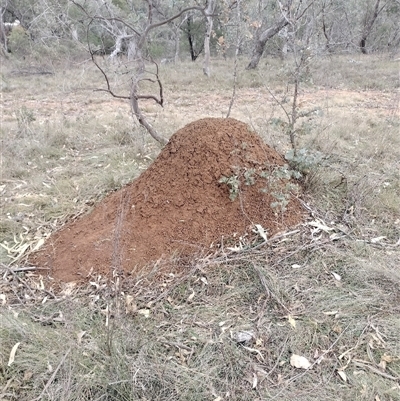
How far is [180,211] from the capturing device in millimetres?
2428

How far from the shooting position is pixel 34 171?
3.84 metres

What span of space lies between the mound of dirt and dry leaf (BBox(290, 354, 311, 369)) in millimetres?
857

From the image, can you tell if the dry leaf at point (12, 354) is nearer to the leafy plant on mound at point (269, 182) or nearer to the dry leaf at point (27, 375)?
A: the dry leaf at point (27, 375)

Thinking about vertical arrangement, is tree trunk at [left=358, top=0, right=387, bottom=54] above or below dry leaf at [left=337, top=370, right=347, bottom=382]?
above

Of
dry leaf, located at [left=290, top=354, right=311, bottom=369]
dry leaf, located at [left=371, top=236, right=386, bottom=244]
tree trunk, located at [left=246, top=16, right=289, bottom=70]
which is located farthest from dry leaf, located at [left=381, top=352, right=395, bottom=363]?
tree trunk, located at [left=246, top=16, right=289, bottom=70]

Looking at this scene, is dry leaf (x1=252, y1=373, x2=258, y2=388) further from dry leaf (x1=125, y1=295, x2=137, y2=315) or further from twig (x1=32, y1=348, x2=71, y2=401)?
twig (x1=32, y1=348, x2=71, y2=401)

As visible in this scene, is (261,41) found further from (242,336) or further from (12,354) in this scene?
(12,354)

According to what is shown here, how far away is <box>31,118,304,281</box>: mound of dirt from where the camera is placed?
7.41 feet

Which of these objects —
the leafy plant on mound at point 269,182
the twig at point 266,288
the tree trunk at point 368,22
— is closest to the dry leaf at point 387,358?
the twig at point 266,288

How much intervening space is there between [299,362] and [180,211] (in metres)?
1.18

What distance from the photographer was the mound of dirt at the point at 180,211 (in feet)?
7.41

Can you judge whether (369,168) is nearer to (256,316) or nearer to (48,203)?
(256,316)

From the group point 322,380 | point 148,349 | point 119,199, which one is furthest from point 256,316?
point 119,199

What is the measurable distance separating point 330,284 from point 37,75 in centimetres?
1259
